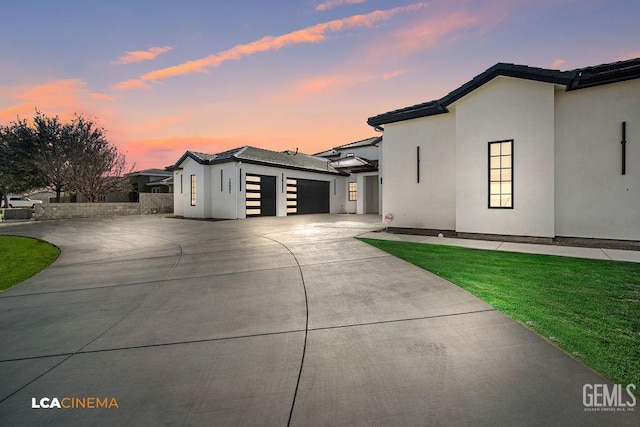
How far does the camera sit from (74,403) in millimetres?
2068

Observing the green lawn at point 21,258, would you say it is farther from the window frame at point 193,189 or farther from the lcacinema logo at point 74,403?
the window frame at point 193,189

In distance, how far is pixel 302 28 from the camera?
476 inches

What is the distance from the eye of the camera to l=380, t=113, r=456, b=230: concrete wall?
986 cm

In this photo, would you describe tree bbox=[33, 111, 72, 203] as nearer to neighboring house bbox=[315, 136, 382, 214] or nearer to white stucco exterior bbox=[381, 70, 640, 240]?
neighboring house bbox=[315, 136, 382, 214]

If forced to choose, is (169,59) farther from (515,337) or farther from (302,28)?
(515,337)

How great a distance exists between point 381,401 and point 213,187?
1961 cm

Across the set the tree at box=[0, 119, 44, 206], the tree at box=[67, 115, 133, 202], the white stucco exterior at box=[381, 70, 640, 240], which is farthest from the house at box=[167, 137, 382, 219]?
the tree at box=[0, 119, 44, 206]

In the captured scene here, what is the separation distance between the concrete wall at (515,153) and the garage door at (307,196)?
13791 millimetres

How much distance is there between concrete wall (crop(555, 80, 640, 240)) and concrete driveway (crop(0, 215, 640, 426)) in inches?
243

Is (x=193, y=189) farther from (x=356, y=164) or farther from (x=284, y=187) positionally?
(x=356, y=164)

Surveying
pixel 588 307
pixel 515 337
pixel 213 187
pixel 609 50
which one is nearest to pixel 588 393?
pixel 515 337

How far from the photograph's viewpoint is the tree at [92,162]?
24141mm

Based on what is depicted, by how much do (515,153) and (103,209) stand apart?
26322mm

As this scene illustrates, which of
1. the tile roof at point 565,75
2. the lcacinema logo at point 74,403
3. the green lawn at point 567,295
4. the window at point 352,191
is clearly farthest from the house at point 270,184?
the lcacinema logo at point 74,403
